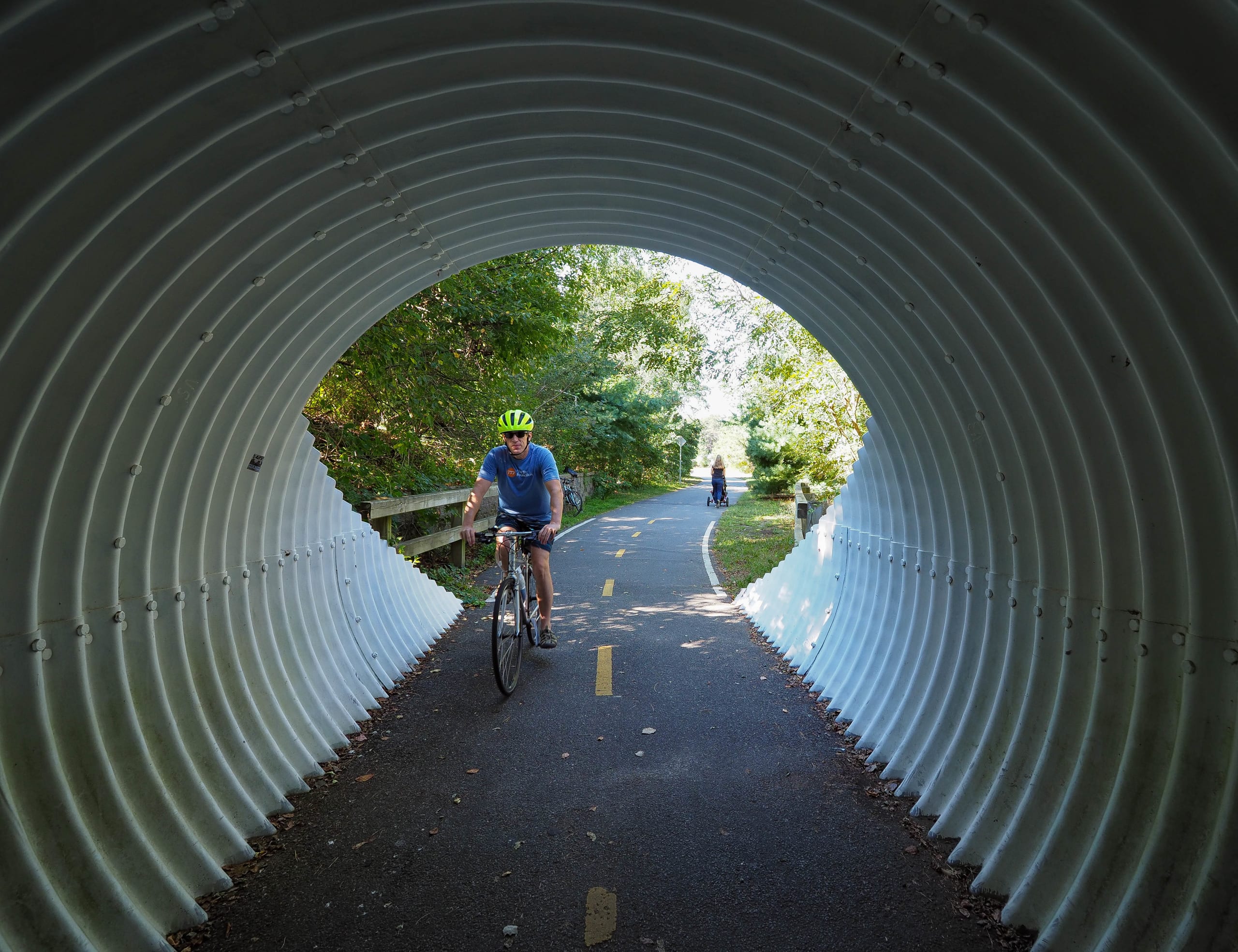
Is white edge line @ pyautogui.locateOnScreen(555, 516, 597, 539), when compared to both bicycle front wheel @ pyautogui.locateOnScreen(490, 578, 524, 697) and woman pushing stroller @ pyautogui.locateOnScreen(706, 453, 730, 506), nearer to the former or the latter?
woman pushing stroller @ pyautogui.locateOnScreen(706, 453, 730, 506)

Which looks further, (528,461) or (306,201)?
(528,461)

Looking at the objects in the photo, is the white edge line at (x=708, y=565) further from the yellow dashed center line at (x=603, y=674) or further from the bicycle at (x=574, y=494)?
the bicycle at (x=574, y=494)

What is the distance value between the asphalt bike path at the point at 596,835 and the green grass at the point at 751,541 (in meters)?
5.19

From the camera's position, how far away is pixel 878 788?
14.3 ft

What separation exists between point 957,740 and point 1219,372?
238cm

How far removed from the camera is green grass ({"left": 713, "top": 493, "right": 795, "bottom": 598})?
1209 cm

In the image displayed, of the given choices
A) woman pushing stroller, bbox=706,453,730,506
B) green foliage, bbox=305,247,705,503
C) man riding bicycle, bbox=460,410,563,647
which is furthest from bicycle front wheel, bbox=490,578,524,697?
woman pushing stroller, bbox=706,453,730,506

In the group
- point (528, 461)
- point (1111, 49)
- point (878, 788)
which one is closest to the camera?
point (1111, 49)

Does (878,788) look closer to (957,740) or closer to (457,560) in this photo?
(957,740)

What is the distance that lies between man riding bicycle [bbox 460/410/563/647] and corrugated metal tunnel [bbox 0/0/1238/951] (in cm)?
196

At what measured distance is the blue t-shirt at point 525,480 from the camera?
21.8 ft

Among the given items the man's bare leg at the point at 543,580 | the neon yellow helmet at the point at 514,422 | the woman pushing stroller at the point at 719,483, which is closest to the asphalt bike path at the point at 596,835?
the man's bare leg at the point at 543,580

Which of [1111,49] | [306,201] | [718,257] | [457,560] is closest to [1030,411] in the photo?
[1111,49]

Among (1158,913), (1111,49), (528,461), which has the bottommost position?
(1158,913)
